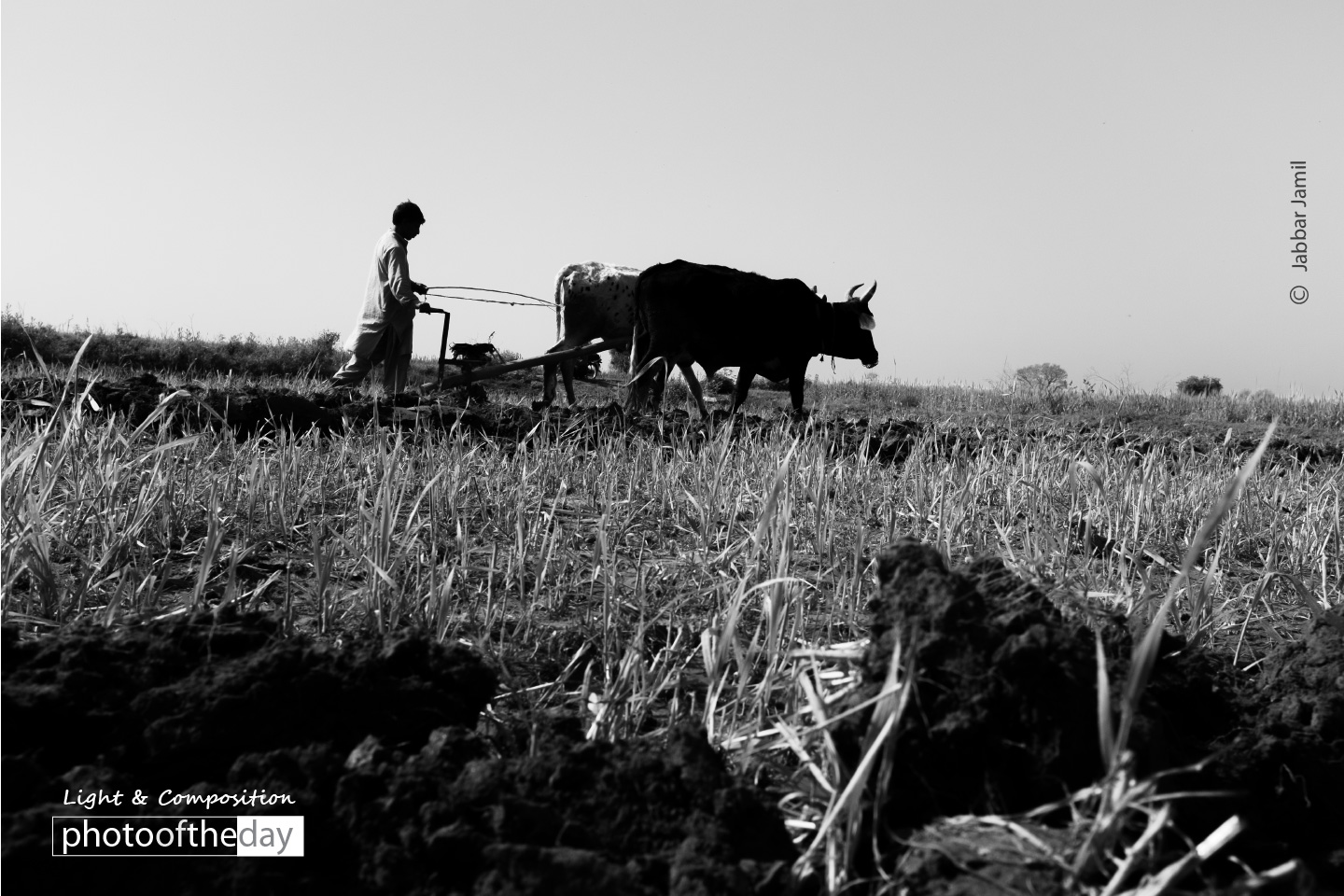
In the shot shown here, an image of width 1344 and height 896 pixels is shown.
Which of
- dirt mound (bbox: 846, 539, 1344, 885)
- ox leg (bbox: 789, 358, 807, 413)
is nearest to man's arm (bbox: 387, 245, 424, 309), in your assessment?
ox leg (bbox: 789, 358, 807, 413)

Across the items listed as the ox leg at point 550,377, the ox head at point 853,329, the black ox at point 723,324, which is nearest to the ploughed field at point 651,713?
the black ox at point 723,324

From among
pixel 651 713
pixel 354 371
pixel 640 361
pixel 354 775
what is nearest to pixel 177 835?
pixel 354 775

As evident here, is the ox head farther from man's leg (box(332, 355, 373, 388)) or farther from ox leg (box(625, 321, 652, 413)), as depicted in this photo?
man's leg (box(332, 355, 373, 388))

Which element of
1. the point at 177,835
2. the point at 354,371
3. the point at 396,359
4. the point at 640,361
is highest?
the point at 640,361

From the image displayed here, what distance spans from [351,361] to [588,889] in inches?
340

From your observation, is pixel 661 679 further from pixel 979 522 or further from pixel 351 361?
pixel 351 361

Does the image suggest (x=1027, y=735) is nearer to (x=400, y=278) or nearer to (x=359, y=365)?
(x=400, y=278)

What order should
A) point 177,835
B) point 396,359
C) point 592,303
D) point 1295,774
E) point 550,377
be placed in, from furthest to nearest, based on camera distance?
point 592,303 → point 550,377 → point 396,359 → point 1295,774 → point 177,835

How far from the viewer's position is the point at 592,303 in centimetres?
1131

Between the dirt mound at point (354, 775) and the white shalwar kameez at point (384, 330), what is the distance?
749 cm

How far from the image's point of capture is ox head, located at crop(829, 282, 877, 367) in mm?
10836

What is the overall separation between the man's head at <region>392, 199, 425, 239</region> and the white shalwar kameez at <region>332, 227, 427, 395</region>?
58mm

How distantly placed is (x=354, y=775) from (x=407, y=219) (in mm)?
7973

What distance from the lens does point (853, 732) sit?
1.31m
